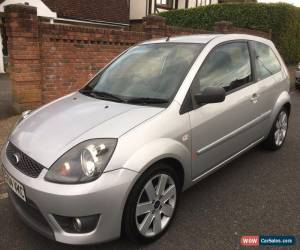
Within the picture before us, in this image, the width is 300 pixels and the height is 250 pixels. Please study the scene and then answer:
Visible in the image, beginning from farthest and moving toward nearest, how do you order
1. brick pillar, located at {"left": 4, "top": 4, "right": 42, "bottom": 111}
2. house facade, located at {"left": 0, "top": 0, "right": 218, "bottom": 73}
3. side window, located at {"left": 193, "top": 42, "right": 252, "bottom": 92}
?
house facade, located at {"left": 0, "top": 0, "right": 218, "bottom": 73}, brick pillar, located at {"left": 4, "top": 4, "right": 42, "bottom": 111}, side window, located at {"left": 193, "top": 42, "right": 252, "bottom": 92}

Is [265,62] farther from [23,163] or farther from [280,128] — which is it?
[23,163]

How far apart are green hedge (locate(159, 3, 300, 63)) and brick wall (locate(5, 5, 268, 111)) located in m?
9.44

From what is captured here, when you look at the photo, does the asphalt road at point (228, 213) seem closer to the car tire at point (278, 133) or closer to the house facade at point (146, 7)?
the car tire at point (278, 133)

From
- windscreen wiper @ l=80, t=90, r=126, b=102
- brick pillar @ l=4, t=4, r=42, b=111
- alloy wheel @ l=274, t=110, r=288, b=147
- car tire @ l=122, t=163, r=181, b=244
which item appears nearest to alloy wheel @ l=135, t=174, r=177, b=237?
car tire @ l=122, t=163, r=181, b=244

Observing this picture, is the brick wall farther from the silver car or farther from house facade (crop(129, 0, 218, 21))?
house facade (crop(129, 0, 218, 21))

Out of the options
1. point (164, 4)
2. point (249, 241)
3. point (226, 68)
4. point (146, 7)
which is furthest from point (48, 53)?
point (164, 4)

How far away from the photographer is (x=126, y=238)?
106 inches

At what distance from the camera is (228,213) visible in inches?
127

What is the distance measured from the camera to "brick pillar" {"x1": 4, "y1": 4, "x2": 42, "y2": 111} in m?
5.89

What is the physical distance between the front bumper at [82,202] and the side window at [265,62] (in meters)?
2.63

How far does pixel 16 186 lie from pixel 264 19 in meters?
14.6

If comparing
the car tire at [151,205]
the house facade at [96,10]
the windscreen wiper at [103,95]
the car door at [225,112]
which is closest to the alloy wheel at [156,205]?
the car tire at [151,205]

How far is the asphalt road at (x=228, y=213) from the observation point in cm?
279

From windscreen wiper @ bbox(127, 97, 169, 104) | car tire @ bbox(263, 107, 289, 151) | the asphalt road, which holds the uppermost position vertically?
windscreen wiper @ bbox(127, 97, 169, 104)
